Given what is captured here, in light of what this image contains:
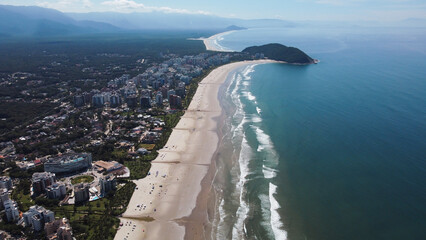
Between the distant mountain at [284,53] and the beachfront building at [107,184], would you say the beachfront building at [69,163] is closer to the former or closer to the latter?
the beachfront building at [107,184]

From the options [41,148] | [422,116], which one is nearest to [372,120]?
[422,116]

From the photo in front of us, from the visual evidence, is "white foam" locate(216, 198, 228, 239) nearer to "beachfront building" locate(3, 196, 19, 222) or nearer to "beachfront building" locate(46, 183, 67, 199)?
"beachfront building" locate(46, 183, 67, 199)

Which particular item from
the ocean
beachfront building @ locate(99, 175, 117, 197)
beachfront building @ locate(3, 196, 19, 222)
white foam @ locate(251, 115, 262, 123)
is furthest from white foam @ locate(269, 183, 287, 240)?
beachfront building @ locate(3, 196, 19, 222)

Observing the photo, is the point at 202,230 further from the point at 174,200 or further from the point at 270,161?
the point at 270,161

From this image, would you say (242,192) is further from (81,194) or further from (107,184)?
(81,194)

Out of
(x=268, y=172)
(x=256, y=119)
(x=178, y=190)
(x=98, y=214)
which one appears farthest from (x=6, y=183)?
(x=256, y=119)

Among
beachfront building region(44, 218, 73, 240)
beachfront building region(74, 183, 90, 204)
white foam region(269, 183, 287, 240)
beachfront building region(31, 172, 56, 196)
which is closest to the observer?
beachfront building region(44, 218, 73, 240)
